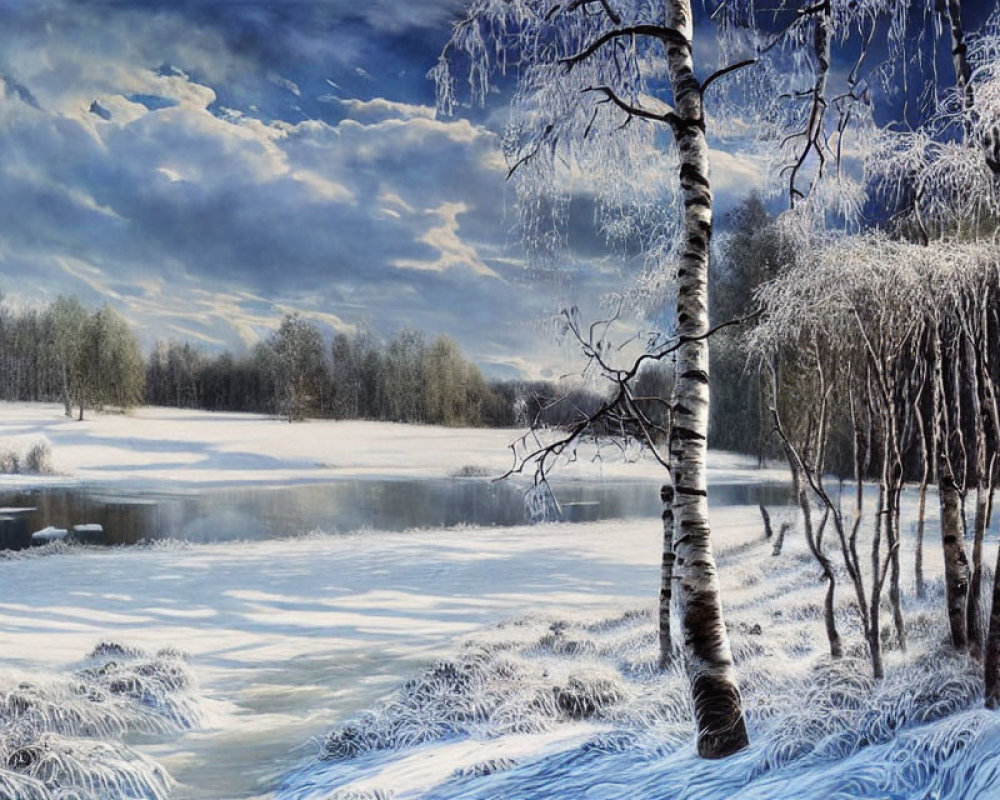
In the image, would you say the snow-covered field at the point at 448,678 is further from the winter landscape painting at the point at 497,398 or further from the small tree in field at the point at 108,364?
the small tree in field at the point at 108,364

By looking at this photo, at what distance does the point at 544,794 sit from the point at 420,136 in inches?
360

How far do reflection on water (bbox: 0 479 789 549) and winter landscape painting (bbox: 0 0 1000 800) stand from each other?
0.07 meters

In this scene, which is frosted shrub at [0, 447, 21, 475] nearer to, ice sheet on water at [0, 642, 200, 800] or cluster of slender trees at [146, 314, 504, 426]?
cluster of slender trees at [146, 314, 504, 426]

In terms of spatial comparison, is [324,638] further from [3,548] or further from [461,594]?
[3,548]

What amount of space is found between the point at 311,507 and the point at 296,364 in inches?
91.5

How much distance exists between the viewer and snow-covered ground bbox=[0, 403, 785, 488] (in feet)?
33.5

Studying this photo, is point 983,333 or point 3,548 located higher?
point 983,333

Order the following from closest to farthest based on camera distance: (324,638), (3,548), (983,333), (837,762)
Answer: (837,762) → (983,333) → (324,638) → (3,548)

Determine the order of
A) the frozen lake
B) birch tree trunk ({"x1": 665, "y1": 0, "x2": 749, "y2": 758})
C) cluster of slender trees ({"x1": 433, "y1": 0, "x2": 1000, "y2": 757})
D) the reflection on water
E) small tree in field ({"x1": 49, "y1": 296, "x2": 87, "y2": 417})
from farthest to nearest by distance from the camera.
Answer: small tree in field ({"x1": 49, "y1": 296, "x2": 87, "y2": 417})
the reflection on water
the frozen lake
cluster of slender trees ({"x1": 433, "y1": 0, "x2": 1000, "y2": 757})
birch tree trunk ({"x1": 665, "y1": 0, "x2": 749, "y2": 758})

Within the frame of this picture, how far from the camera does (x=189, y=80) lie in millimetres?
9430

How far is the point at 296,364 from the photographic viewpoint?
11703 millimetres

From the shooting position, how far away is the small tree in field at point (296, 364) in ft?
37.8

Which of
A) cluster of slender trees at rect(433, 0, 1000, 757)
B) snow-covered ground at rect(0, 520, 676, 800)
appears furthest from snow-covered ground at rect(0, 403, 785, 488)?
cluster of slender trees at rect(433, 0, 1000, 757)

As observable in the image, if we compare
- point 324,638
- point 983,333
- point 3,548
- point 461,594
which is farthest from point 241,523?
point 983,333
